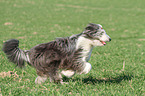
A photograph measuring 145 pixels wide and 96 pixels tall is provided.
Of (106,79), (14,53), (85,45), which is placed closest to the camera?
(14,53)

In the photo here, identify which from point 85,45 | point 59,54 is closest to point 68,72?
point 59,54

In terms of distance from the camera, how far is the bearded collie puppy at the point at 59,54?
471cm

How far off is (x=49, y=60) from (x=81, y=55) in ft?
2.61

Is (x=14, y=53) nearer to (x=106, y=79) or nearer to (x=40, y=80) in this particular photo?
(x=40, y=80)

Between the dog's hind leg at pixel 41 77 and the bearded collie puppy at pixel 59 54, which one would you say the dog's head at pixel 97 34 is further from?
the dog's hind leg at pixel 41 77

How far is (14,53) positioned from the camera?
4.75 metres

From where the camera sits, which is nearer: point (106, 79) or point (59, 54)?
point (59, 54)

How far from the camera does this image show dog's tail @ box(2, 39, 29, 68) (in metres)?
4.71

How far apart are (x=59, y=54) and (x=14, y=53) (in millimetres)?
1076

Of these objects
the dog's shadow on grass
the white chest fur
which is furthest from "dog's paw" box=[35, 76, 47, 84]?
the white chest fur

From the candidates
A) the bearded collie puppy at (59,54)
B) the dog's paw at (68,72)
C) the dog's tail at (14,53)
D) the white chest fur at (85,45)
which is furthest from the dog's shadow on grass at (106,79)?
the dog's tail at (14,53)

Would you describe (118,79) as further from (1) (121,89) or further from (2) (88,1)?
(2) (88,1)

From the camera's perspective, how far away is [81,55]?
487 cm

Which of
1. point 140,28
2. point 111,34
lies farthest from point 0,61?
point 140,28
